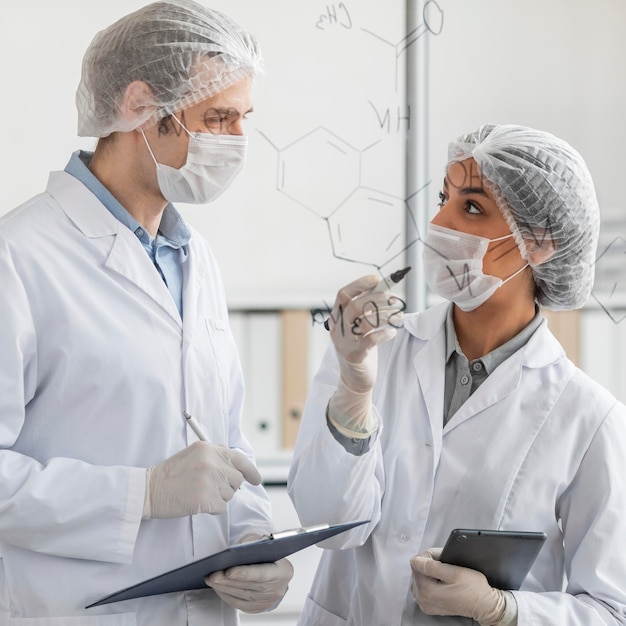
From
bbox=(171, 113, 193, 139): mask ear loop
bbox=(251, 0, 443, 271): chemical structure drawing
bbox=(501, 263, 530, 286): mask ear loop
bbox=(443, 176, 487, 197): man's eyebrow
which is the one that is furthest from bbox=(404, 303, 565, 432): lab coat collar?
bbox=(171, 113, 193, 139): mask ear loop

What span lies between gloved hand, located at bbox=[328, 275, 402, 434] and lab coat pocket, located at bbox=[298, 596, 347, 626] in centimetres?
35

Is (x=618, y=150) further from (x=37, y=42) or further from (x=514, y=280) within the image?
(x=37, y=42)

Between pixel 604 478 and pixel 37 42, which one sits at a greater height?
pixel 37 42

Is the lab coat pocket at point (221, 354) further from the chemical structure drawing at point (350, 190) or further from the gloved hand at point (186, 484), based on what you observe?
the chemical structure drawing at point (350, 190)

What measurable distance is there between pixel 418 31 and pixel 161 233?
0.64 meters

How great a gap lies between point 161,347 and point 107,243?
0.56ft

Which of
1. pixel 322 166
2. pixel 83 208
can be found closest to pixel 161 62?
pixel 83 208

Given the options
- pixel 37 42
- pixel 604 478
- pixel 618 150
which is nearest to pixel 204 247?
pixel 604 478

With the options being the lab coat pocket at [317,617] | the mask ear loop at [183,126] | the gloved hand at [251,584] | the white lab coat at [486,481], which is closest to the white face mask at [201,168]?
the mask ear loop at [183,126]

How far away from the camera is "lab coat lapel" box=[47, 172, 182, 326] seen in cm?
121

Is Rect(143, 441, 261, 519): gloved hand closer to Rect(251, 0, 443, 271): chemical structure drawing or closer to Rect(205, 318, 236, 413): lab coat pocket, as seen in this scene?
Rect(205, 318, 236, 413): lab coat pocket

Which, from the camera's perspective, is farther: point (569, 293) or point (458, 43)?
point (458, 43)

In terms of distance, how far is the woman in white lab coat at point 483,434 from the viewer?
3.76 feet

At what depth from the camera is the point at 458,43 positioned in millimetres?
1831
